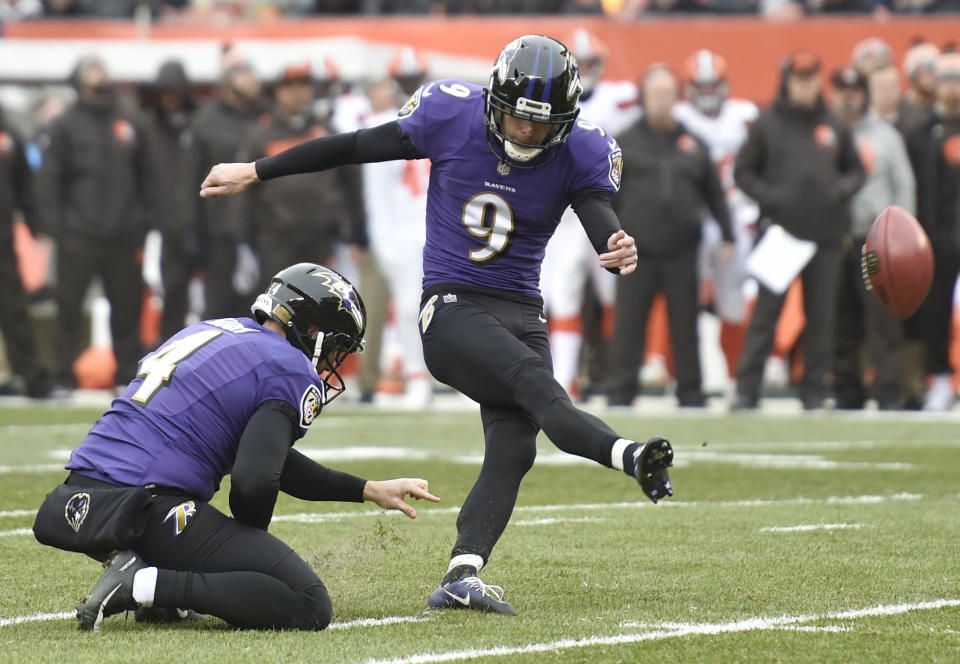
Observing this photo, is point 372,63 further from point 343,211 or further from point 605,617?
point 605,617

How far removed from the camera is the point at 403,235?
1282cm

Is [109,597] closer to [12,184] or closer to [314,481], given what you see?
[314,481]

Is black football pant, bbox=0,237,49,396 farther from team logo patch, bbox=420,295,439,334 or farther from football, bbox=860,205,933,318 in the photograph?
team logo patch, bbox=420,295,439,334

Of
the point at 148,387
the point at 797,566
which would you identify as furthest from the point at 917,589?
the point at 148,387

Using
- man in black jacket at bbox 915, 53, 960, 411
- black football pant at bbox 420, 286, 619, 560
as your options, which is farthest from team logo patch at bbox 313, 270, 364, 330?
man in black jacket at bbox 915, 53, 960, 411

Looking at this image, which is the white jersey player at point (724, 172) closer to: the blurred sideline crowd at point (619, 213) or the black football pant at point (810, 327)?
the blurred sideline crowd at point (619, 213)

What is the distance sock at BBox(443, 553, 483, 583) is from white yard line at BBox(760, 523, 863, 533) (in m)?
1.73

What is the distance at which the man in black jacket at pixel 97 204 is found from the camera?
12.6 metres

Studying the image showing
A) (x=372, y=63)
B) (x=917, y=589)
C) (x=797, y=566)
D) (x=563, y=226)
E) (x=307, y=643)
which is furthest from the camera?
(x=372, y=63)

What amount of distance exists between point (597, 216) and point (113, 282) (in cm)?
815

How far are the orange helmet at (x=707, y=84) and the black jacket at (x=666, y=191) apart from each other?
1.11m

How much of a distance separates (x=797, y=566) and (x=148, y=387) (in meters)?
2.16

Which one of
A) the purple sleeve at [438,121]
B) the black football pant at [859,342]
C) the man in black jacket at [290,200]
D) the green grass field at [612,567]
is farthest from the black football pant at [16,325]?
the purple sleeve at [438,121]

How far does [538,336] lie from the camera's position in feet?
17.3
